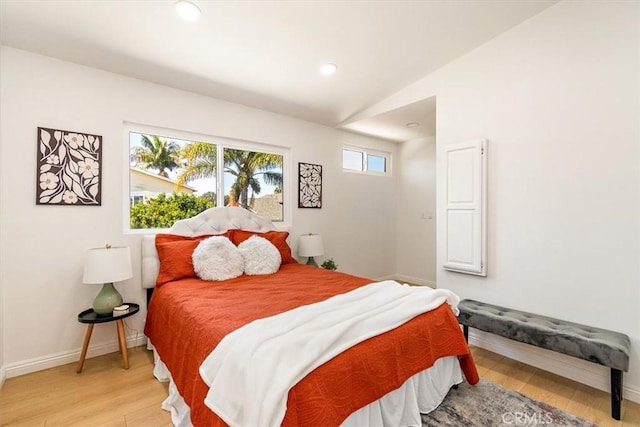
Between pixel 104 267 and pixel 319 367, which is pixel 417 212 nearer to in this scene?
pixel 319 367

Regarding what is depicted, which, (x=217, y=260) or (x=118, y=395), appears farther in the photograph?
(x=217, y=260)

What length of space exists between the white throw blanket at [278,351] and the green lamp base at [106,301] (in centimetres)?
152

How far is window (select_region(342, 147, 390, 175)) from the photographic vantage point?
4.70 meters

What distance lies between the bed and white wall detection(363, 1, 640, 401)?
112cm

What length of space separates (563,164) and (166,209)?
3661 millimetres

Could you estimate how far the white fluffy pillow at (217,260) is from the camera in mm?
2662

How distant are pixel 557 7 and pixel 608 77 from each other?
0.76 meters

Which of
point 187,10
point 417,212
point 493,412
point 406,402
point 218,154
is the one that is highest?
point 187,10

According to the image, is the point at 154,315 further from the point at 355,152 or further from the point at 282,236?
the point at 355,152

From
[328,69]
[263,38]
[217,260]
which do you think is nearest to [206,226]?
[217,260]

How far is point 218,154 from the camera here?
3.42 metres

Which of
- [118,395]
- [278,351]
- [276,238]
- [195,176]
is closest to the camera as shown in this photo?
[278,351]

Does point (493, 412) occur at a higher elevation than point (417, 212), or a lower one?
lower

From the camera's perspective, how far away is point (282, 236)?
3465 millimetres
